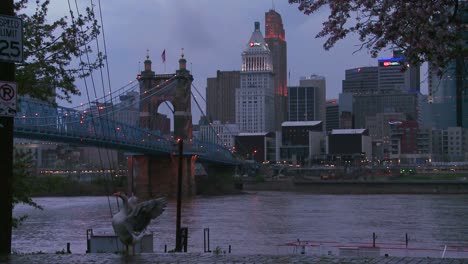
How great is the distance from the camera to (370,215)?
2128 inches

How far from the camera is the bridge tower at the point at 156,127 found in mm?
94812

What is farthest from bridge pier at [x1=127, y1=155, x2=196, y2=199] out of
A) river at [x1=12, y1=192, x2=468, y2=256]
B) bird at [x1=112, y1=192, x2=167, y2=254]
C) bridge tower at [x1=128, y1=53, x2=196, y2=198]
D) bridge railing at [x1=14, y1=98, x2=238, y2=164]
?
bird at [x1=112, y1=192, x2=167, y2=254]

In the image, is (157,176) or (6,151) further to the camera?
(157,176)

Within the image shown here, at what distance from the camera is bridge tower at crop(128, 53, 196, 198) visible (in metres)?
94.8

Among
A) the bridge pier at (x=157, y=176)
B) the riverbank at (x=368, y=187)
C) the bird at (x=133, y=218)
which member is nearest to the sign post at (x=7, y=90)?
the bird at (x=133, y=218)

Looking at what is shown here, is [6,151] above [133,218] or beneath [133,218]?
above

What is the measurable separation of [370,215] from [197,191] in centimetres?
5296

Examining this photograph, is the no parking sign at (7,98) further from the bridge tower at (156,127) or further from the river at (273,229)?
the bridge tower at (156,127)

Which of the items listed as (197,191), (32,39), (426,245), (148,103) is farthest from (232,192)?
(32,39)

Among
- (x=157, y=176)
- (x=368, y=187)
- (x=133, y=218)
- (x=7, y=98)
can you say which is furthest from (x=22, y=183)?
(x=368, y=187)

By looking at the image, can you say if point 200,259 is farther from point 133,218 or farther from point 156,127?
point 156,127

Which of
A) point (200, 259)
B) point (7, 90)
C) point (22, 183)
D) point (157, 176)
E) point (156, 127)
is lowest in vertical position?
point (200, 259)

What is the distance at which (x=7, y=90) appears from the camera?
10906 millimetres

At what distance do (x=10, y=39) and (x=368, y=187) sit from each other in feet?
357
